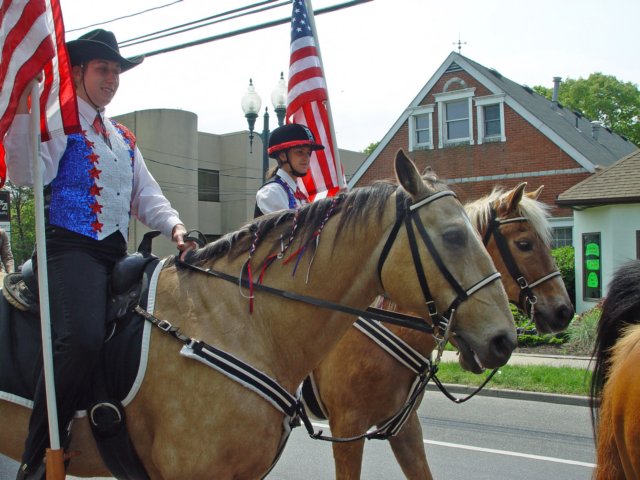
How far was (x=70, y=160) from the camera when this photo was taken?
9.82 ft

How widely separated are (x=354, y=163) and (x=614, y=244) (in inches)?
1060

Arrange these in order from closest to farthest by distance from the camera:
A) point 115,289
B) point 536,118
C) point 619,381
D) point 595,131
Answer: point 619,381 < point 115,289 < point 536,118 < point 595,131

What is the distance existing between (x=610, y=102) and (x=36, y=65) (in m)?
53.4

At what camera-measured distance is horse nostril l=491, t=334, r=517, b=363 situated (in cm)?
258

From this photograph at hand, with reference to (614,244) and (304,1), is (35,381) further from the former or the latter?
(614,244)

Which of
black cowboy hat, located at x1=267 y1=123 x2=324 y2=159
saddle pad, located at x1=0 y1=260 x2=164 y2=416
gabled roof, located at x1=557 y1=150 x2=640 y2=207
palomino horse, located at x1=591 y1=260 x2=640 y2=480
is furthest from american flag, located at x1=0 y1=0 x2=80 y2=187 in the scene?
gabled roof, located at x1=557 y1=150 x2=640 y2=207

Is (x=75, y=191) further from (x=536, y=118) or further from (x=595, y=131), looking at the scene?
(x=595, y=131)

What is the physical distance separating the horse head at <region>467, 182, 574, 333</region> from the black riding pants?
124 inches

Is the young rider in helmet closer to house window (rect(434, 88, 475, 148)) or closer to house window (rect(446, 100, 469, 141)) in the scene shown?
house window (rect(434, 88, 475, 148))

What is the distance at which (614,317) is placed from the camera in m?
3.12

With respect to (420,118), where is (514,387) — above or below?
below

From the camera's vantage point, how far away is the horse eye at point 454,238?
2.71m

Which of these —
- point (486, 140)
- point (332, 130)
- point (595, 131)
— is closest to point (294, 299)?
point (332, 130)

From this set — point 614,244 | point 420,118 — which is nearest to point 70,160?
point 614,244
